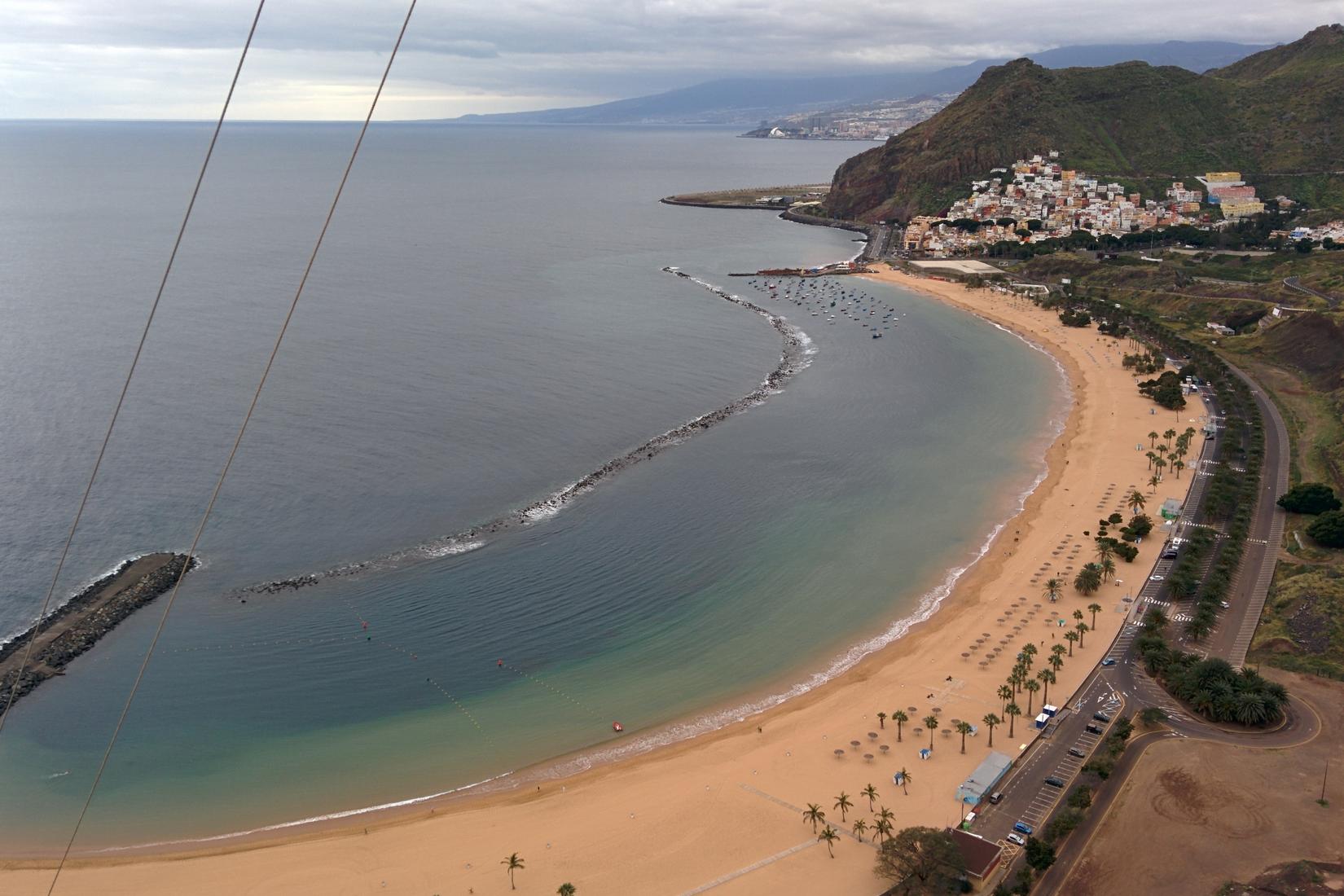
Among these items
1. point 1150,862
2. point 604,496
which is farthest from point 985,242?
point 1150,862

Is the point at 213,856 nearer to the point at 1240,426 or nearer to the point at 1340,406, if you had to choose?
the point at 1240,426

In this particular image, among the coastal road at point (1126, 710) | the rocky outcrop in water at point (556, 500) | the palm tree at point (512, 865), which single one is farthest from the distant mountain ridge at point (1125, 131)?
the palm tree at point (512, 865)

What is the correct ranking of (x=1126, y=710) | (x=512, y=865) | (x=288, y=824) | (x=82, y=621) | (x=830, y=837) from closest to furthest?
(x=512, y=865) → (x=830, y=837) → (x=288, y=824) → (x=1126, y=710) → (x=82, y=621)

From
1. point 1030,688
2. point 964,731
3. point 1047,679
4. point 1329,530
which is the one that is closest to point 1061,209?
point 1329,530

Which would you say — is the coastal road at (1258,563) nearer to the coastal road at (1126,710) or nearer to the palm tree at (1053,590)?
the coastal road at (1126,710)

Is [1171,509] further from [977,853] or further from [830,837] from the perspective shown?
[830,837]

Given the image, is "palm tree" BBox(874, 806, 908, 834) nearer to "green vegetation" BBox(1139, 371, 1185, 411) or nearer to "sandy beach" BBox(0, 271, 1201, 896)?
"sandy beach" BBox(0, 271, 1201, 896)

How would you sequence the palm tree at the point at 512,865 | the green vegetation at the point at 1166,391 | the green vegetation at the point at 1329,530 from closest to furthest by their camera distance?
the palm tree at the point at 512,865, the green vegetation at the point at 1329,530, the green vegetation at the point at 1166,391
